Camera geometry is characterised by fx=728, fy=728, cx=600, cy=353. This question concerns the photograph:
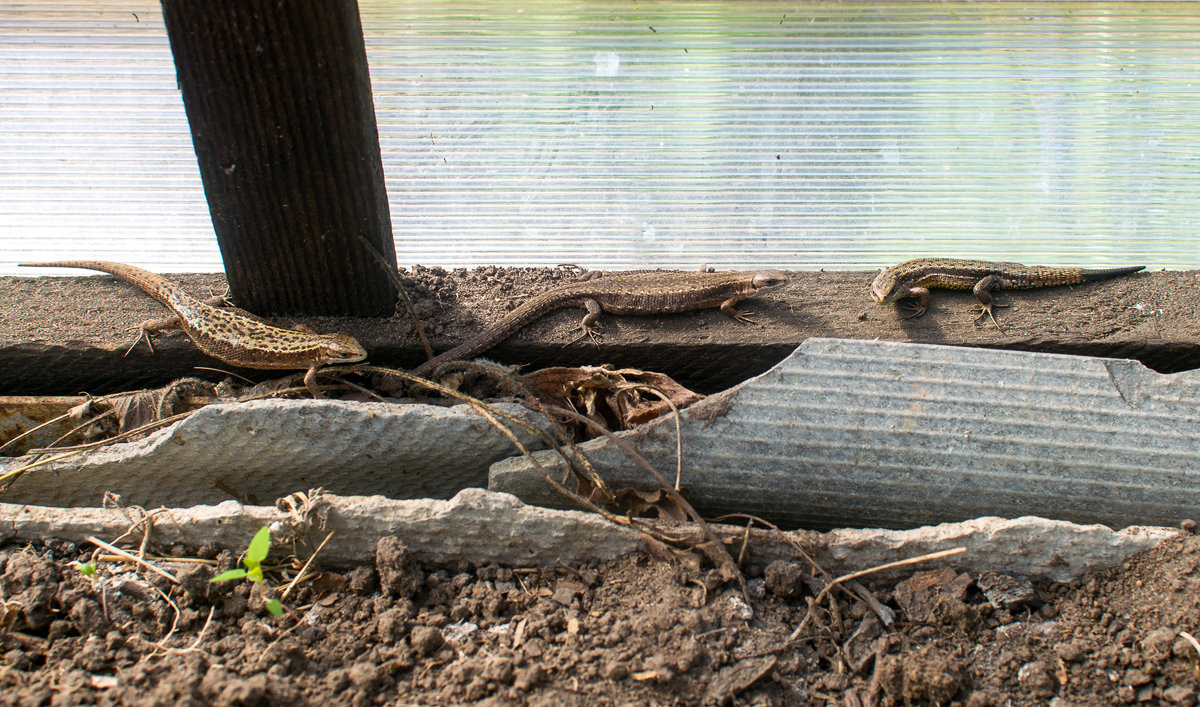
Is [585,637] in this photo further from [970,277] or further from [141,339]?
[970,277]

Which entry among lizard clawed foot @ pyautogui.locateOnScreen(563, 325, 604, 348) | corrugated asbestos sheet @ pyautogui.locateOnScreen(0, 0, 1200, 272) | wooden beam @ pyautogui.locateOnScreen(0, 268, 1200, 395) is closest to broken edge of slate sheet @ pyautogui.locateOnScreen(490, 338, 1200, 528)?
wooden beam @ pyautogui.locateOnScreen(0, 268, 1200, 395)

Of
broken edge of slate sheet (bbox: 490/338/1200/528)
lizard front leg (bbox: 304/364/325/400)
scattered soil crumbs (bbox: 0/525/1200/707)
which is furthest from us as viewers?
lizard front leg (bbox: 304/364/325/400)

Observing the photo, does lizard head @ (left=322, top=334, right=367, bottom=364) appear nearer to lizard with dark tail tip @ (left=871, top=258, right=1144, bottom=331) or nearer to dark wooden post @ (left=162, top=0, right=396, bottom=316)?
dark wooden post @ (left=162, top=0, right=396, bottom=316)

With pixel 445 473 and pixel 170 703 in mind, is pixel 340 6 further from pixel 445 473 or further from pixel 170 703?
pixel 170 703

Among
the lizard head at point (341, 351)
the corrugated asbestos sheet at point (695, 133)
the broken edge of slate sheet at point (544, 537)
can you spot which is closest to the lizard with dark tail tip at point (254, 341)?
the lizard head at point (341, 351)

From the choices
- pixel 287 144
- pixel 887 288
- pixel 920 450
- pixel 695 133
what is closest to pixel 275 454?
pixel 287 144

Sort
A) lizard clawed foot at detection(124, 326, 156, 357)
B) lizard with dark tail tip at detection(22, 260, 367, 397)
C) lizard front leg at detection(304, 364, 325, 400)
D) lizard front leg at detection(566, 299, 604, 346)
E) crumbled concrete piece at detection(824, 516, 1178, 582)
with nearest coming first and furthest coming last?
crumbled concrete piece at detection(824, 516, 1178, 582)
lizard front leg at detection(304, 364, 325, 400)
lizard with dark tail tip at detection(22, 260, 367, 397)
lizard clawed foot at detection(124, 326, 156, 357)
lizard front leg at detection(566, 299, 604, 346)

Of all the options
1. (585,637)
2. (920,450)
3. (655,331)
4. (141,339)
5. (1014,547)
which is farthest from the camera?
(655,331)
